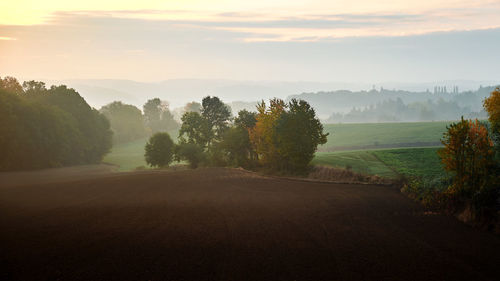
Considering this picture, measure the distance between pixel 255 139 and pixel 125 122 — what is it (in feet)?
325

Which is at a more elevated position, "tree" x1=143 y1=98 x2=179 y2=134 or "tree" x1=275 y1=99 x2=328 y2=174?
"tree" x1=143 y1=98 x2=179 y2=134

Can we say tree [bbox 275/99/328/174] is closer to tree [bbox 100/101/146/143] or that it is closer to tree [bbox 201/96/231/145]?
tree [bbox 201/96/231/145]

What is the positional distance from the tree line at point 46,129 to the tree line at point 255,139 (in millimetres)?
16931

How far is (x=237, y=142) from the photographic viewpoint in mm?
61188

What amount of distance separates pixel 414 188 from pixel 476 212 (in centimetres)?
754

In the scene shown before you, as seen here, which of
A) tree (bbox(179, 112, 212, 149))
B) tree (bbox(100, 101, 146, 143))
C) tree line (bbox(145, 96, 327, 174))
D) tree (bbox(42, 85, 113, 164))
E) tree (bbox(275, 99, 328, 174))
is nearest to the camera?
tree (bbox(275, 99, 328, 174))

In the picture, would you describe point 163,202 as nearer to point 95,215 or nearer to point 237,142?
point 95,215

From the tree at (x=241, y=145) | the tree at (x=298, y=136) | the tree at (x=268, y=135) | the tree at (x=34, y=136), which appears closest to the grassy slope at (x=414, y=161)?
the tree at (x=298, y=136)

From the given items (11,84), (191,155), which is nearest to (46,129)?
(11,84)

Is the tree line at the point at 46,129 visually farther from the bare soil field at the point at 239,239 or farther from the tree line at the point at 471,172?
the tree line at the point at 471,172

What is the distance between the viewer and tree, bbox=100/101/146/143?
138625 mm

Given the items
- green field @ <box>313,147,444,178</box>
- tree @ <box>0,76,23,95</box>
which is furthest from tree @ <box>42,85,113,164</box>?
green field @ <box>313,147,444,178</box>

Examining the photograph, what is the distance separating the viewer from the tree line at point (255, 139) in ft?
156

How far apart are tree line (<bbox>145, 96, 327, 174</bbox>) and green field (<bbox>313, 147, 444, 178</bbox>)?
5.37 m
